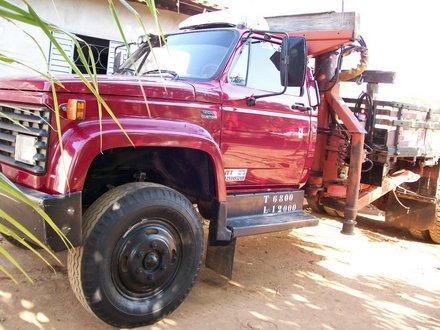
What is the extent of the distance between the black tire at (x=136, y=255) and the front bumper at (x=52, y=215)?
170 mm

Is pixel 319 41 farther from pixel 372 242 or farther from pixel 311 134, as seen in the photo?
pixel 372 242

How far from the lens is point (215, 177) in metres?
3.28

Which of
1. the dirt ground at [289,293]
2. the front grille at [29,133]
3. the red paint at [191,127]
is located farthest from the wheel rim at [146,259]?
the front grille at [29,133]

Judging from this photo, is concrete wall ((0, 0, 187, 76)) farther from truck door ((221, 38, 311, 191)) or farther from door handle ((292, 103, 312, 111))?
door handle ((292, 103, 312, 111))

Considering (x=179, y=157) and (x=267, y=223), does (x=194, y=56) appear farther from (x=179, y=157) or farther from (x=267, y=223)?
(x=267, y=223)

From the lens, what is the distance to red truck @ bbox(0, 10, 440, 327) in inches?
103

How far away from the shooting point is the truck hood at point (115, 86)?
265 centimetres

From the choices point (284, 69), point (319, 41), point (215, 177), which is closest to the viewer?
point (215, 177)

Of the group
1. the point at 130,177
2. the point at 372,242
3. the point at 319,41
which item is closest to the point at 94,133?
the point at 130,177

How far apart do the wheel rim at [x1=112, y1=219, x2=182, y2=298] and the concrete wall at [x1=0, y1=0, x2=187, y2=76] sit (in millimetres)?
4398

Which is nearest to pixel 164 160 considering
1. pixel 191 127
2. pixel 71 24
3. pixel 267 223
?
pixel 191 127

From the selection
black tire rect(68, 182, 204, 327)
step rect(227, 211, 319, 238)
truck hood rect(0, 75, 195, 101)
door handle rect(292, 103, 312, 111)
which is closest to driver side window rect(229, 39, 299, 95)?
door handle rect(292, 103, 312, 111)

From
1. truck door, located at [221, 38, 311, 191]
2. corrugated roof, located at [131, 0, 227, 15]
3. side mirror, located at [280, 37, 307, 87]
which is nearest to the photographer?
side mirror, located at [280, 37, 307, 87]

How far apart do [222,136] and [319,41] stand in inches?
68.4
